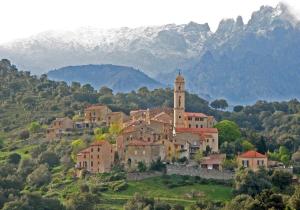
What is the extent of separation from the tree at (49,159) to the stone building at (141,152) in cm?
1222

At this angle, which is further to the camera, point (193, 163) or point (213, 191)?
point (193, 163)

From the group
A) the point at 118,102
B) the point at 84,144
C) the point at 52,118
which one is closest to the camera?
the point at 84,144

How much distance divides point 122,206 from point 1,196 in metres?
12.4

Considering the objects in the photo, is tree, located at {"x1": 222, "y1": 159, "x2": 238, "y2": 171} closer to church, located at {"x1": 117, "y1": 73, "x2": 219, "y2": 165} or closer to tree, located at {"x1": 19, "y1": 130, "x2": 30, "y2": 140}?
church, located at {"x1": 117, "y1": 73, "x2": 219, "y2": 165}

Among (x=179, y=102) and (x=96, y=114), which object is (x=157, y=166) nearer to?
(x=179, y=102)

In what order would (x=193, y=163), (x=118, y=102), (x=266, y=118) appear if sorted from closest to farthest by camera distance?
(x=193, y=163) < (x=118, y=102) < (x=266, y=118)

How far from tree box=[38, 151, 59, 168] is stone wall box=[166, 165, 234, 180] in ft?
53.1

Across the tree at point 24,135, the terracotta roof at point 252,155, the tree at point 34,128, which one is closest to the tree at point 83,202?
the terracotta roof at point 252,155

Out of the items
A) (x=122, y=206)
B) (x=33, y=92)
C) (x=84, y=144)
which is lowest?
(x=122, y=206)

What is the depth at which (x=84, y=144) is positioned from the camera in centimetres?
10944

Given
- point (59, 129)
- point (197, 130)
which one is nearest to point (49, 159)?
point (59, 129)

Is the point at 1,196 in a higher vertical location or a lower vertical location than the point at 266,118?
lower

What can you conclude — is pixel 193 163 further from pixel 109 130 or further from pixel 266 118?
pixel 266 118

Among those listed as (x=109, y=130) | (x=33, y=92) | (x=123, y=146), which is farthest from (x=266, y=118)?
(x=123, y=146)
